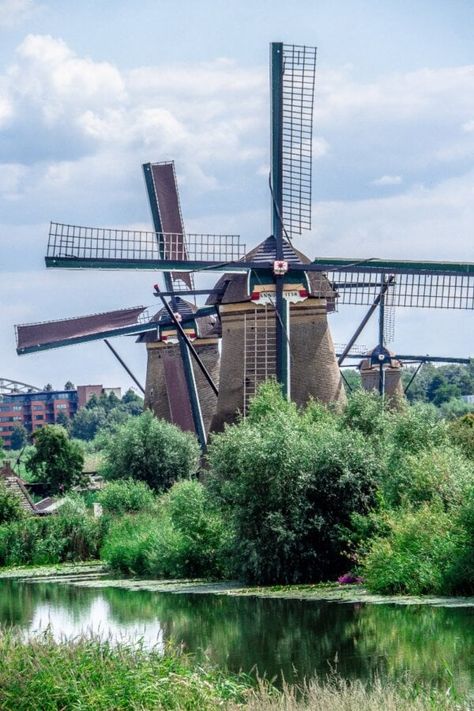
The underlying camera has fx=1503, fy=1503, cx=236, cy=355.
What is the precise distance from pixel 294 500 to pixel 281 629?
25.6 feet

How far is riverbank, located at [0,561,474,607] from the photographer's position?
92.0 ft

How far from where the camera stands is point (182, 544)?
3781 cm

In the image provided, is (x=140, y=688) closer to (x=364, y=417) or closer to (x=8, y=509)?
(x=364, y=417)

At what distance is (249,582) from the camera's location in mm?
34562

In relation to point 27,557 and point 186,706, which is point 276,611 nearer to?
point 186,706

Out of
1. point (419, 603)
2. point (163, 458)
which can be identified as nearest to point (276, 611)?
point (419, 603)

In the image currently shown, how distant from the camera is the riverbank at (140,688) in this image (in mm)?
15406

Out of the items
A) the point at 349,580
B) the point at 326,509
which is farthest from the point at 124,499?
the point at 349,580

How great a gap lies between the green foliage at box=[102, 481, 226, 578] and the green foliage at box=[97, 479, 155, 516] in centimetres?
648

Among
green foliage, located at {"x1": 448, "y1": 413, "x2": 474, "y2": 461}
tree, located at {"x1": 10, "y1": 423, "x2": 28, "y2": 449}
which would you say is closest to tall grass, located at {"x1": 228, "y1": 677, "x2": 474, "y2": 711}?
green foliage, located at {"x1": 448, "y1": 413, "x2": 474, "y2": 461}

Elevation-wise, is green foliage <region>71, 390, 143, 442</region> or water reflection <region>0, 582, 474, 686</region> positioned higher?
green foliage <region>71, 390, 143, 442</region>

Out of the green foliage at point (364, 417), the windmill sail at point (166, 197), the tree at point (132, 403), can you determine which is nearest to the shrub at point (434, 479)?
the green foliage at point (364, 417)

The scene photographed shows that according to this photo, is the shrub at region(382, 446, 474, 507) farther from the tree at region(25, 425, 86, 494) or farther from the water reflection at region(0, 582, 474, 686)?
the tree at region(25, 425, 86, 494)

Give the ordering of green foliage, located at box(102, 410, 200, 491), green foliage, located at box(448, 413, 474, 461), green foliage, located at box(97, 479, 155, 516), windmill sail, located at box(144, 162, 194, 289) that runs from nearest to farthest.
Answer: green foliage, located at box(448, 413, 474, 461)
green foliage, located at box(97, 479, 155, 516)
green foliage, located at box(102, 410, 200, 491)
windmill sail, located at box(144, 162, 194, 289)
